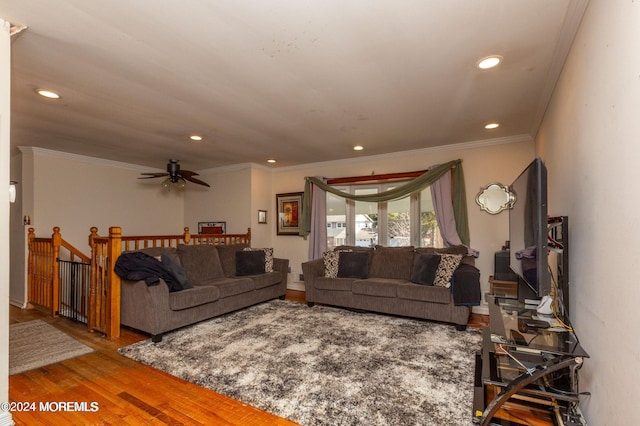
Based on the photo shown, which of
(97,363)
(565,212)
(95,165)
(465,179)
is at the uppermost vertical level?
(95,165)

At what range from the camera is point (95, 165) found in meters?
5.38

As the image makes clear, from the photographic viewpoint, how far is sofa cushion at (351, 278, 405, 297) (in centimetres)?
397

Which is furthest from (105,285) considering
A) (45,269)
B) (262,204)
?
(262,204)

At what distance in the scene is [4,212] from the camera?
1.83m

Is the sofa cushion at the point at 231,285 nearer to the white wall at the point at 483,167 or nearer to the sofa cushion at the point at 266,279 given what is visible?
the sofa cushion at the point at 266,279

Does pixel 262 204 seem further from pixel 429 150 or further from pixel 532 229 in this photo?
pixel 532 229

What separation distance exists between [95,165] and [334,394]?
217 inches

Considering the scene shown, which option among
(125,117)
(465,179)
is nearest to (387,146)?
(465,179)

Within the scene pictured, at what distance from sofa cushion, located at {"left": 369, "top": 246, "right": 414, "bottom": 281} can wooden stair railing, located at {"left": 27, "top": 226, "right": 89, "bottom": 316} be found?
378 centimetres

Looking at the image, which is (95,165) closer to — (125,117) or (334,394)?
(125,117)

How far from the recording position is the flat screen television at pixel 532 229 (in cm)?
170

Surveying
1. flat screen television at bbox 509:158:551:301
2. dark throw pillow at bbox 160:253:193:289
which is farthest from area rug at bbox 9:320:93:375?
flat screen television at bbox 509:158:551:301

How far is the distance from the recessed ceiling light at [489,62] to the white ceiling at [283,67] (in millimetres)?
50

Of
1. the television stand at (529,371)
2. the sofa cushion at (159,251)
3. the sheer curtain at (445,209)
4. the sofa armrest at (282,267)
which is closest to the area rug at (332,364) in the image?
the television stand at (529,371)
